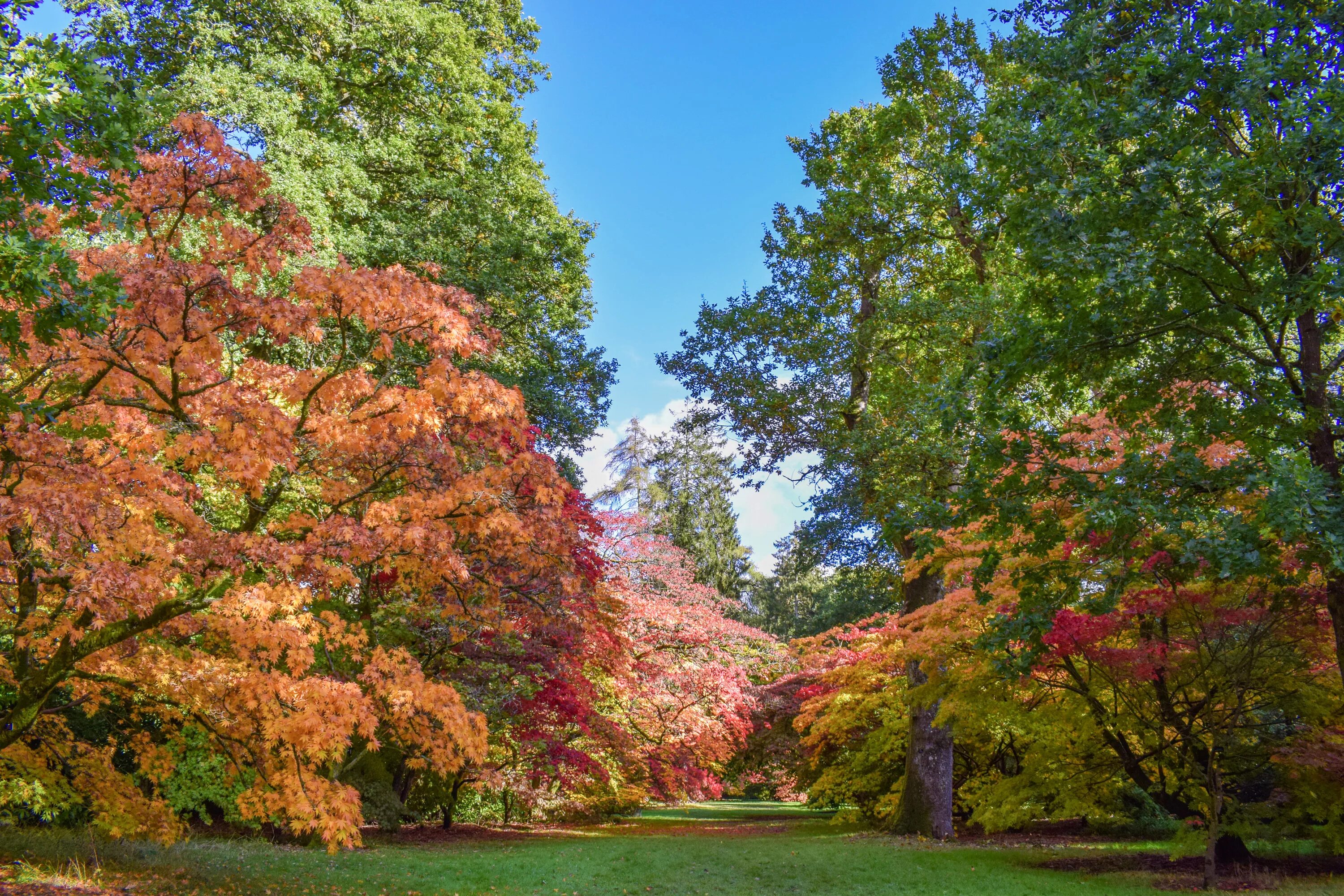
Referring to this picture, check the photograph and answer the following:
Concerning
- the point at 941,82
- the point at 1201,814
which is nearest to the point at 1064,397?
the point at 1201,814

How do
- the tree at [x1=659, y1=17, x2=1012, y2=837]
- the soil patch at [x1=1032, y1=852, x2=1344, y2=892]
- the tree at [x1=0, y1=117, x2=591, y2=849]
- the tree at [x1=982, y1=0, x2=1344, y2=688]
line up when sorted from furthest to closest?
the tree at [x1=659, y1=17, x2=1012, y2=837] → the soil patch at [x1=1032, y1=852, x2=1344, y2=892] → the tree at [x1=0, y1=117, x2=591, y2=849] → the tree at [x1=982, y1=0, x2=1344, y2=688]

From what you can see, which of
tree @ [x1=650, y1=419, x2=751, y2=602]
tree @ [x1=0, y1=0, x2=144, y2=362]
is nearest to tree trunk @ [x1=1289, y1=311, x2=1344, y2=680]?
tree @ [x1=0, y1=0, x2=144, y2=362]

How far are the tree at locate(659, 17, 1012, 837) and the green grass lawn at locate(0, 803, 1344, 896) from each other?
10.7 ft

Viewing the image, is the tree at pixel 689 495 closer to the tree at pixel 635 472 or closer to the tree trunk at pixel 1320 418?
the tree at pixel 635 472

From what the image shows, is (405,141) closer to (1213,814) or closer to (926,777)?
(926,777)

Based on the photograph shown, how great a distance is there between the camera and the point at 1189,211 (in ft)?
19.8

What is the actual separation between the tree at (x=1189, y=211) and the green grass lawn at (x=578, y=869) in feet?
15.1

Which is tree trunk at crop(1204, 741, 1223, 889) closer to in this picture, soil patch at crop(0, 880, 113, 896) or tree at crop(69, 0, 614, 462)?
soil patch at crop(0, 880, 113, 896)

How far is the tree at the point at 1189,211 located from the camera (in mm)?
5723

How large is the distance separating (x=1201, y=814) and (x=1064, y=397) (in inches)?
235

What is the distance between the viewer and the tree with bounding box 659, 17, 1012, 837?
12.5 metres

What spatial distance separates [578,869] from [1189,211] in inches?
367

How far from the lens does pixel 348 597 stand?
13109 millimetres

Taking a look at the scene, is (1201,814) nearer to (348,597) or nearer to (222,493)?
(348,597)
